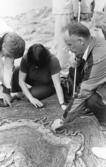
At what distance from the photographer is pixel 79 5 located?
325 cm

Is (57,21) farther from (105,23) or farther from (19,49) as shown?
(19,49)

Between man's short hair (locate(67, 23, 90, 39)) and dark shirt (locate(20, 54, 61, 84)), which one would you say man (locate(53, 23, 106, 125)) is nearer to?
man's short hair (locate(67, 23, 90, 39))

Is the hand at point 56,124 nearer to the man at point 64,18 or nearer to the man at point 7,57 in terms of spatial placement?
the man at point 7,57

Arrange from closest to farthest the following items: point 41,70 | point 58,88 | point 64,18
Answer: point 58,88 < point 41,70 < point 64,18

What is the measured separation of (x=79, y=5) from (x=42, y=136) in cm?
133

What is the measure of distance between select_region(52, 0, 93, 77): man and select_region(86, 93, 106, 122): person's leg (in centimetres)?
78

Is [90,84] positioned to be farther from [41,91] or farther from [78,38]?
[41,91]

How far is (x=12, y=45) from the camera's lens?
8.98 feet

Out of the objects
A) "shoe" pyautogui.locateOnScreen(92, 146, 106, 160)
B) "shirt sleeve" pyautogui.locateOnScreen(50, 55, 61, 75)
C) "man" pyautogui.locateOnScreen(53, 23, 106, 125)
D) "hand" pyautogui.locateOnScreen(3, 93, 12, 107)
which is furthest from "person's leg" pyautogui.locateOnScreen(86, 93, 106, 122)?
"hand" pyautogui.locateOnScreen(3, 93, 12, 107)

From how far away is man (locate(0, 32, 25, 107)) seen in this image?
2752 mm

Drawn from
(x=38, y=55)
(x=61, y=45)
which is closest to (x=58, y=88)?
(x=38, y=55)

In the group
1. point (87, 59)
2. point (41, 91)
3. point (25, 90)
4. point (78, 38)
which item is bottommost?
point (41, 91)

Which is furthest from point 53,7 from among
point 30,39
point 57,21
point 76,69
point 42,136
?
point 42,136

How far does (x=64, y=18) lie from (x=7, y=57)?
741 mm
